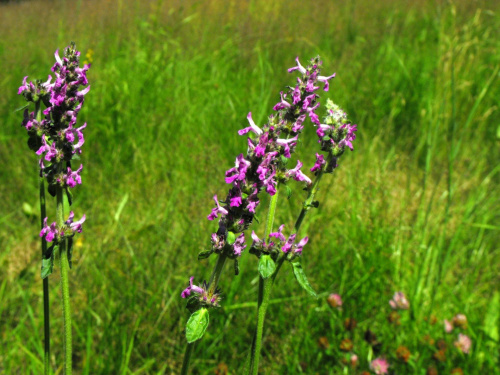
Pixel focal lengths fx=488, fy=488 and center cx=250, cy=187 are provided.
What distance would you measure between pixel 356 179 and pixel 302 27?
8.90 feet

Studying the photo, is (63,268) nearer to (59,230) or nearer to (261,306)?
(59,230)

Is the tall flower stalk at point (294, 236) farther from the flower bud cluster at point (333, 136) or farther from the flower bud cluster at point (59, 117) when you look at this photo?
the flower bud cluster at point (59, 117)

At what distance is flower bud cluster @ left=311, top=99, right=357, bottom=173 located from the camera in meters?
1.11

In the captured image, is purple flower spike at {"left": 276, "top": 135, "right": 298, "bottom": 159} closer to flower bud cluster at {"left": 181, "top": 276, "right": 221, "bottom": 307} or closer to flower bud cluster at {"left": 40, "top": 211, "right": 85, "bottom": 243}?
flower bud cluster at {"left": 181, "top": 276, "right": 221, "bottom": 307}

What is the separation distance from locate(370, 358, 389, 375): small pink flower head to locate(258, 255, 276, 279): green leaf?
0.92 m

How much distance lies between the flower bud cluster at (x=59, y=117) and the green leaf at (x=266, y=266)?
416 mm

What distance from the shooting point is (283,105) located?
3.47 ft

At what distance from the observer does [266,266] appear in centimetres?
104

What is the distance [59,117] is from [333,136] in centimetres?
60

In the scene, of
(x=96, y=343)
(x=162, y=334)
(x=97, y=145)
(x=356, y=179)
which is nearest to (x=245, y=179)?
(x=162, y=334)

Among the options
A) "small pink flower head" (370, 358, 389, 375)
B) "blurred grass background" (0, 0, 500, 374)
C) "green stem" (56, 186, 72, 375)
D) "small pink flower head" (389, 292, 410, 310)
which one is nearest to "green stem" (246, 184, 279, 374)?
"green stem" (56, 186, 72, 375)

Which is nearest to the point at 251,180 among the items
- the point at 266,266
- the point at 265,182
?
the point at 265,182

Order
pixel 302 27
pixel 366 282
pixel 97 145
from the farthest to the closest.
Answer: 1. pixel 302 27
2. pixel 97 145
3. pixel 366 282

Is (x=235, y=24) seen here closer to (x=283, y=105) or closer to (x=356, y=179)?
(x=356, y=179)
